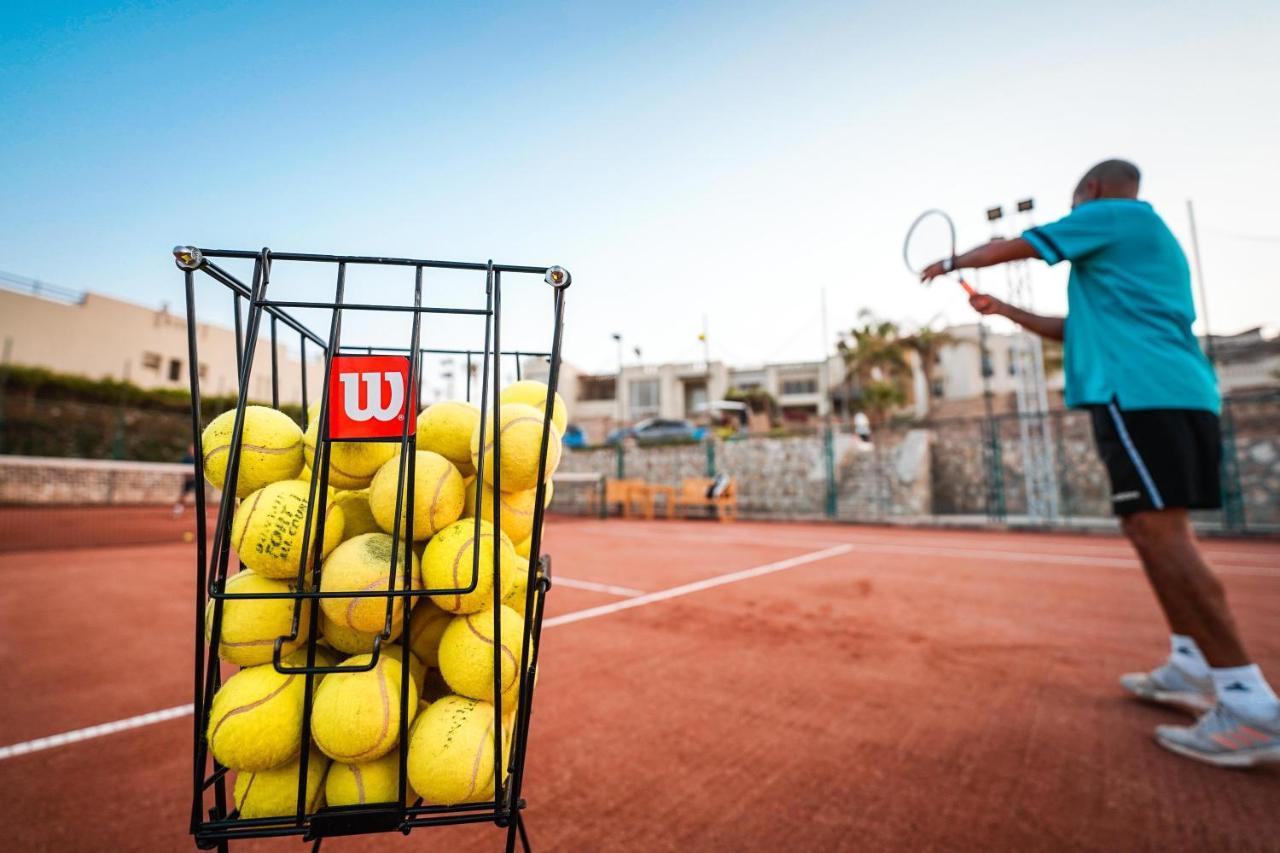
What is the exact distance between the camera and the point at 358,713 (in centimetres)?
85

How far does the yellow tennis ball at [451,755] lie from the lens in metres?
0.85

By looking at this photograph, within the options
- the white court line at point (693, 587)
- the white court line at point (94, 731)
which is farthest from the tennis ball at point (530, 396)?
the white court line at point (693, 587)

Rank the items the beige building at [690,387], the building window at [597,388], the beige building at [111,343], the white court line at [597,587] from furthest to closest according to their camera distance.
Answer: the building window at [597,388] < the beige building at [690,387] < the beige building at [111,343] < the white court line at [597,587]

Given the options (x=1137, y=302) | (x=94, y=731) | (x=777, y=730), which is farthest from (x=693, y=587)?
(x=94, y=731)

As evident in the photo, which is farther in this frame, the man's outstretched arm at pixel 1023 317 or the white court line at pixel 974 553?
the white court line at pixel 974 553

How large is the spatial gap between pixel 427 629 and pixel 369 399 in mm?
400

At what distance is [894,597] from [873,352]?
36056 millimetres

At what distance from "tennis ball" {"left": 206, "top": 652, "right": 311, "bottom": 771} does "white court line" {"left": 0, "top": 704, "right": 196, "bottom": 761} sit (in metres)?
2.42

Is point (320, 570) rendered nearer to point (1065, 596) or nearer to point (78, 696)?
point (78, 696)

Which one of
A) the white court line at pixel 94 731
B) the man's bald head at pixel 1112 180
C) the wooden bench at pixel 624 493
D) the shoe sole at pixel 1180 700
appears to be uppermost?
the man's bald head at pixel 1112 180

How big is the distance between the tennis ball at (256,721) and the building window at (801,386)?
54.0 metres

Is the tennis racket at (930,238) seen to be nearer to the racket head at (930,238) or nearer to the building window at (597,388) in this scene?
the racket head at (930,238)

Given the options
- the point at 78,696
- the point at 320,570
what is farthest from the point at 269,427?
the point at 78,696

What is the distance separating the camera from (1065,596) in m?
5.28
